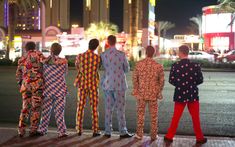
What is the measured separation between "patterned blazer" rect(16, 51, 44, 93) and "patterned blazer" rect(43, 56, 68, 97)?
0.35ft

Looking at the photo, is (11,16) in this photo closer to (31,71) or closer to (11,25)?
(11,25)

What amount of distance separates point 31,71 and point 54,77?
415 mm

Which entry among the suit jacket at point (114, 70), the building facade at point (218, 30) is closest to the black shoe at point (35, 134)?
the suit jacket at point (114, 70)

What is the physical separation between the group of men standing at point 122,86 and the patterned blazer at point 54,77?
0.06 ft

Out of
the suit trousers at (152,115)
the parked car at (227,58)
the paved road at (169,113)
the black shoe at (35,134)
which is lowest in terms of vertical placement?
the paved road at (169,113)

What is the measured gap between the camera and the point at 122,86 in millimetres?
8070

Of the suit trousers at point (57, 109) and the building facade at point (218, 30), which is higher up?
the building facade at point (218, 30)

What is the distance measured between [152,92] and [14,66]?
86.4ft

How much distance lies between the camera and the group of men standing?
25.4 ft

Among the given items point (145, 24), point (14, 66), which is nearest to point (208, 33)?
point (145, 24)

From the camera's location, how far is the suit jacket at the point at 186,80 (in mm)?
7699

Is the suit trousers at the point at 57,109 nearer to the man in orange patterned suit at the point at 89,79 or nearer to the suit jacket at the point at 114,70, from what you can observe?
the man in orange patterned suit at the point at 89,79

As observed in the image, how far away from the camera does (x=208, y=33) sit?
8162 cm

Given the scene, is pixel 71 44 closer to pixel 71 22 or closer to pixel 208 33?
pixel 71 22
